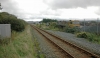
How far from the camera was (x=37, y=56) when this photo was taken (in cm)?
1152

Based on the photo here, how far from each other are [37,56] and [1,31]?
3.73m

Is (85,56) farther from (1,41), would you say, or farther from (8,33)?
(8,33)

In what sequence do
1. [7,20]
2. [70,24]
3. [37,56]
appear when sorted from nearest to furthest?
[37,56] → [7,20] → [70,24]

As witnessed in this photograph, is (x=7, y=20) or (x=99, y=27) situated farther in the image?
(x=99, y=27)

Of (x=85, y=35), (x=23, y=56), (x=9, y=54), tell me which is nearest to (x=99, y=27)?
(x=85, y=35)

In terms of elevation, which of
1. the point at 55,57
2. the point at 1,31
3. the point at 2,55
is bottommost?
the point at 55,57

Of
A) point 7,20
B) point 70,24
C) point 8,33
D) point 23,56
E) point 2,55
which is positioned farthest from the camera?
point 70,24

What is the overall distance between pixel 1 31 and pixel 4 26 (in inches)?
18.4

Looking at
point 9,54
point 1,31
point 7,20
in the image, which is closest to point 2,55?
point 9,54

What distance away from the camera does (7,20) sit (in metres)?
24.0

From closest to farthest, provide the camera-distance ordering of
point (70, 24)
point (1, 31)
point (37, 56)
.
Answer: point (37, 56), point (1, 31), point (70, 24)

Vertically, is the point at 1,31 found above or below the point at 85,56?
above

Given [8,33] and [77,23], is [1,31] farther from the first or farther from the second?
[77,23]

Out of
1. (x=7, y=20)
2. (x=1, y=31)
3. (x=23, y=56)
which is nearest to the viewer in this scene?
(x=23, y=56)
